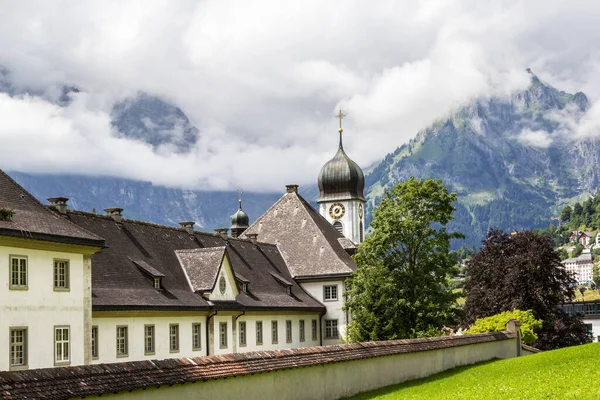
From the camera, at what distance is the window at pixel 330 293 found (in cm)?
7219

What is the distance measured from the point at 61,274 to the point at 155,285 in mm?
11042

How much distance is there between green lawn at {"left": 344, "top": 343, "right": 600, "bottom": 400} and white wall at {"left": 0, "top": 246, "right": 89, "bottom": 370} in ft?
49.5

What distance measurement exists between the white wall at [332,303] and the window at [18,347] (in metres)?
36.8

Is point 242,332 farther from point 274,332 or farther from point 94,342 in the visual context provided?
point 94,342

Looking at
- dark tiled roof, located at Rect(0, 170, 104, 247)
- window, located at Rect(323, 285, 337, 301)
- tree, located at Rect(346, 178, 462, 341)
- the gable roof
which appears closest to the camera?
dark tiled roof, located at Rect(0, 170, 104, 247)

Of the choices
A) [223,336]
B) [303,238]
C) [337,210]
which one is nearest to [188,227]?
[223,336]

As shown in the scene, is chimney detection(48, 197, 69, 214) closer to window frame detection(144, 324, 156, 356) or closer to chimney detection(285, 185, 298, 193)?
window frame detection(144, 324, 156, 356)

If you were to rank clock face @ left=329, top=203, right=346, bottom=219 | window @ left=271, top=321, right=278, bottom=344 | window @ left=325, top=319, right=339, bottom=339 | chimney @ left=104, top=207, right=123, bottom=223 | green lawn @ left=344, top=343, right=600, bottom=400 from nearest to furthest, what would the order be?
green lawn @ left=344, top=343, right=600, bottom=400, chimney @ left=104, top=207, right=123, bottom=223, window @ left=271, top=321, right=278, bottom=344, window @ left=325, top=319, right=339, bottom=339, clock face @ left=329, top=203, right=346, bottom=219

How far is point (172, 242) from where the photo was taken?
58.4 metres

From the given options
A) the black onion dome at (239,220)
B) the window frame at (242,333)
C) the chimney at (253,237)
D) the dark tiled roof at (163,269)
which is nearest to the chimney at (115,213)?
the dark tiled roof at (163,269)

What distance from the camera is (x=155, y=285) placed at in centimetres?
5016

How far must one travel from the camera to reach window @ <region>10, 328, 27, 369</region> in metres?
36.4

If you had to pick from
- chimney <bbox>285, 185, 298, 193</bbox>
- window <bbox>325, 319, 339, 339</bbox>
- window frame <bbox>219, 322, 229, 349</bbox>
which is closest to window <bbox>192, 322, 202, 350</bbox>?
window frame <bbox>219, 322, 229, 349</bbox>

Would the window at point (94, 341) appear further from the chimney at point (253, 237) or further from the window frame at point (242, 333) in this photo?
the chimney at point (253, 237)
